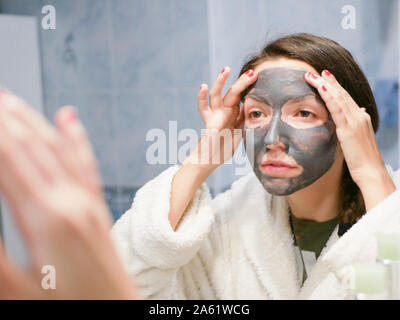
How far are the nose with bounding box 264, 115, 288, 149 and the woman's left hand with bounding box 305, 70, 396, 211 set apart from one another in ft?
0.23

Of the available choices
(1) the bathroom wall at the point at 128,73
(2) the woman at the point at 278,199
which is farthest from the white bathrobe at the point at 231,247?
(1) the bathroom wall at the point at 128,73

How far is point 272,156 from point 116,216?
28 cm

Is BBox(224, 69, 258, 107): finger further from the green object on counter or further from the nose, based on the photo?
the green object on counter

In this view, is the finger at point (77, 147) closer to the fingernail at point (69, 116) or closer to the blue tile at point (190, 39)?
the fingernail at point (69, 116)

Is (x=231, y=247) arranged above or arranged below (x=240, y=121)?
below

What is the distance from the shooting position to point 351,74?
0.67m

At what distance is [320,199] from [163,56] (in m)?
0.36

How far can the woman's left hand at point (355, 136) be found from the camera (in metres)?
0.61

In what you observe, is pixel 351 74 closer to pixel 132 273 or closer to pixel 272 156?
pixel 272 156

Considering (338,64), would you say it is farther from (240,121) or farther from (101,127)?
(101,127)

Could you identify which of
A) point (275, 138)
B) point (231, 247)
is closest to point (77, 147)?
point (275, 138)

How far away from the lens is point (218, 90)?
0.69 metres

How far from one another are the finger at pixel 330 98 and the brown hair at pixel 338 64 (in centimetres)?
3

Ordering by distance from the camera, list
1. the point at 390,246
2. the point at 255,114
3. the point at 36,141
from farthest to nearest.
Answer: the point at 255,114 < the point at 390,246 < the point at 36,141
